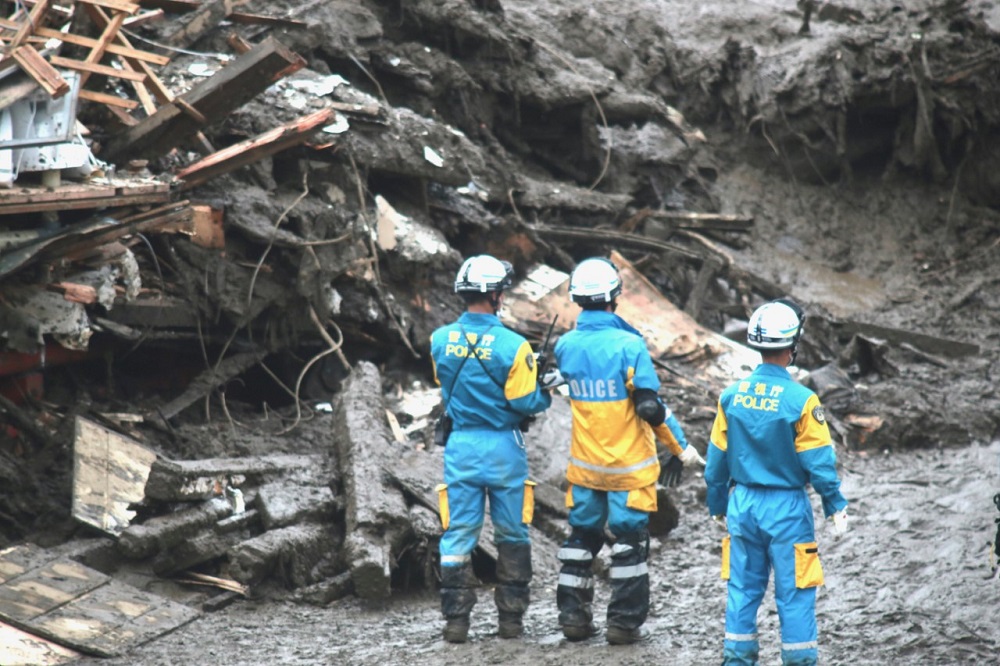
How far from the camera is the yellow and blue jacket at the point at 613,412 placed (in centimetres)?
627

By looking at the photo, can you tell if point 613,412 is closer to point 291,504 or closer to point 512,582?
point 512,582

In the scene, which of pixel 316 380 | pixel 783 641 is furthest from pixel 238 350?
pixel 783 641

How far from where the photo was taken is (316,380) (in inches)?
404

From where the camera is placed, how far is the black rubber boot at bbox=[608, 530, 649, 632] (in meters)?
6.28

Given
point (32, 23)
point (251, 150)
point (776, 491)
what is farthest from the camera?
point (251, 150)

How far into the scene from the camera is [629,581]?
6.30 metres

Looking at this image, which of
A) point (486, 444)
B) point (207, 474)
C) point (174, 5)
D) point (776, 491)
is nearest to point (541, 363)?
point (486, 444)

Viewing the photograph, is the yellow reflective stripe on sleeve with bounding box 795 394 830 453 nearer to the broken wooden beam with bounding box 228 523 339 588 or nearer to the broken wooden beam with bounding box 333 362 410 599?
the broken wooden beam with bounding box 333 362 410 599

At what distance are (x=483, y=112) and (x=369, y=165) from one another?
279 centimetres

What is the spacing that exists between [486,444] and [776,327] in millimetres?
1760

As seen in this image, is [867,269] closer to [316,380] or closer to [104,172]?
[316,380]

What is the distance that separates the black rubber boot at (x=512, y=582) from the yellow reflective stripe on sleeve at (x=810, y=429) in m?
1.78

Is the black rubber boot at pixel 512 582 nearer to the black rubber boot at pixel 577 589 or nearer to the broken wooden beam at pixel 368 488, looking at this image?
the black rubber boot at pixel 577 589

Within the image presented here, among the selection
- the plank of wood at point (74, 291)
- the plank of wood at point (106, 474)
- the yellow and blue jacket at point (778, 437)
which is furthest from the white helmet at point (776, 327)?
the plank of wood at point (74, 291)
